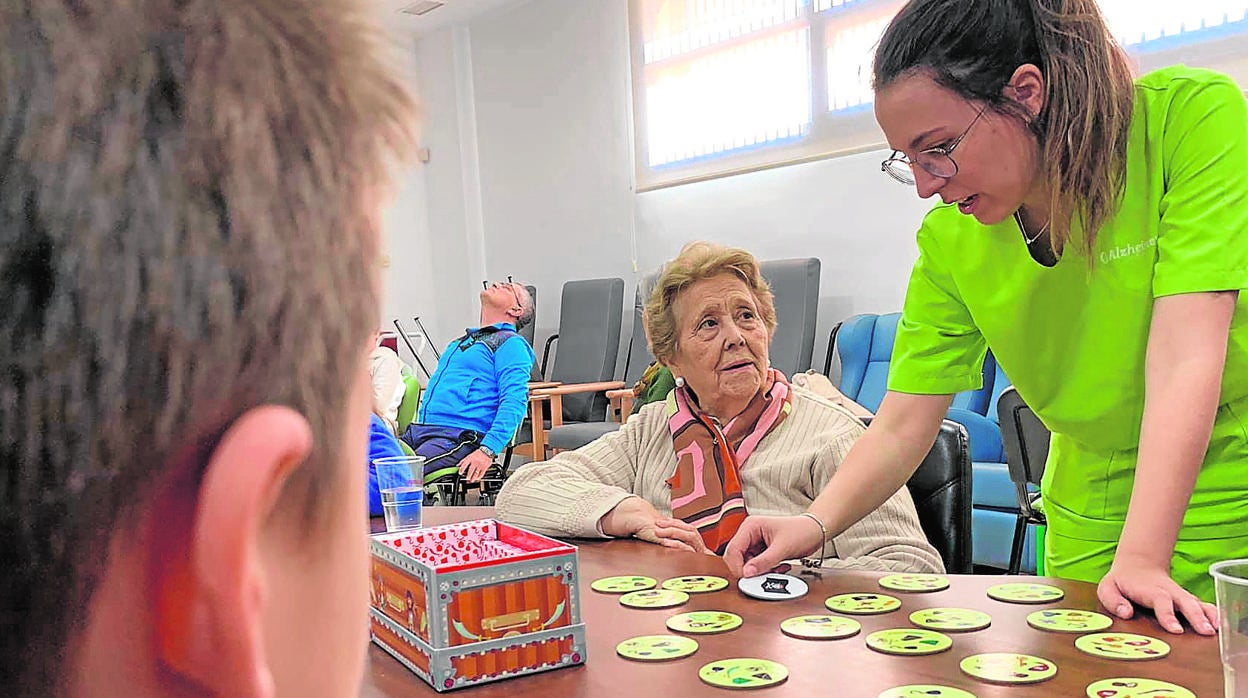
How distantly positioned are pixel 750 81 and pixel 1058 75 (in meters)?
4.91

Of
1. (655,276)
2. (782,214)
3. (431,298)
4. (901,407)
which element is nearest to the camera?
(901,407)

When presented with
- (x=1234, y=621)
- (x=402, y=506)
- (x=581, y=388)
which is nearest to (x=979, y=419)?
(x=581, y=388)

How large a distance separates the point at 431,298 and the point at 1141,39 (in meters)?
5.57

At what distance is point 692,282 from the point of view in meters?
2.29

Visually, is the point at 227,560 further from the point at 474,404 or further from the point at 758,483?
the point at 474,404

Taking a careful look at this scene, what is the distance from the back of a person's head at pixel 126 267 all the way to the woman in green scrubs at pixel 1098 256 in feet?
3.60

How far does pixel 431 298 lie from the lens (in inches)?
336

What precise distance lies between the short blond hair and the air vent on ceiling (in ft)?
18.6

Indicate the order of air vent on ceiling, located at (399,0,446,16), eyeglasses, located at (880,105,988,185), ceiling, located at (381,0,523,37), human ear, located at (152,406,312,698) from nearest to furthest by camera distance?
human ear, located at (152,406,312,698)
eyeglasses, located at (880,105,988,185)
air vent on ceiling, located at (399,0,446,16)
ceiling, located at (381,0,523,37)

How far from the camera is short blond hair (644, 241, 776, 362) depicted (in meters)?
2.27

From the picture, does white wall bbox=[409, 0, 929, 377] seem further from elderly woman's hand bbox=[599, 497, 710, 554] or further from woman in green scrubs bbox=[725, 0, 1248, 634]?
woman in green scrubs bbox=[725, 0, 1248, 634]

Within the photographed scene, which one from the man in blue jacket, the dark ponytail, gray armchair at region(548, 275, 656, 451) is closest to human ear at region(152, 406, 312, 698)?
the dark ponytail

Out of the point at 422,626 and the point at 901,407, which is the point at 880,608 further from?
the point at 422,626

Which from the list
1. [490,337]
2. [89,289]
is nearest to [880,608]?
[89,289]
